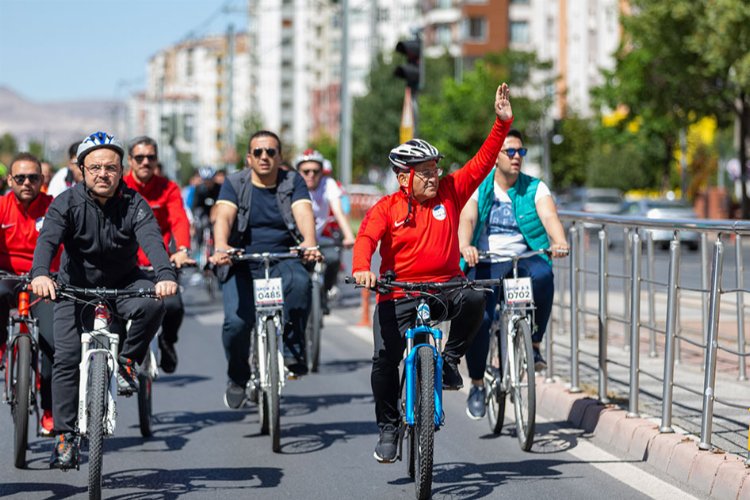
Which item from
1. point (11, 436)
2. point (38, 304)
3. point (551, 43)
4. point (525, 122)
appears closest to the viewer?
point (38, 304)

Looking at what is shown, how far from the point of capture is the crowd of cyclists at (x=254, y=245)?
7.72 m

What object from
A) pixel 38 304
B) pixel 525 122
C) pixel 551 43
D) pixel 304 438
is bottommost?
pixel 304 438

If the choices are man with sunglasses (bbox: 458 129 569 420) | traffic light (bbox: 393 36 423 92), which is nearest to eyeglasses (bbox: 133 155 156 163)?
man with sunglasses (bbox: 458 129 569 420)

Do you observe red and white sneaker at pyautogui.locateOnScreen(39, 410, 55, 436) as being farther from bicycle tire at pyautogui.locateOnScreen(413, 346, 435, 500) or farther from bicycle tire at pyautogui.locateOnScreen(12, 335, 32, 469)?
bicycle tire at pyautogui.locateOnScreen(413, 346, 435, 500)

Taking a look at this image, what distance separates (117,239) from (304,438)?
238cm

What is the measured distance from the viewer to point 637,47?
47.6 meters

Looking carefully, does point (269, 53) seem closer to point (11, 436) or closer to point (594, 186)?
point (594, 186)

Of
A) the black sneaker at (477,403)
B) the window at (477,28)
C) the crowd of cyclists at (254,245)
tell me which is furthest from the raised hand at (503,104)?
the window at (477,28)

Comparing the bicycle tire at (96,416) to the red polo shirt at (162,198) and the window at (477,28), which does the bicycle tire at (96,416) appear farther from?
the window at (477,28)

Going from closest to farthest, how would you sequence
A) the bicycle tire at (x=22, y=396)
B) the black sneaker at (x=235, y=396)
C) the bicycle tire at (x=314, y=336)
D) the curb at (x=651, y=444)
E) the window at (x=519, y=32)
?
the curb at (x=651, y=444), the bicycle tire at (x=22, y=396), the black sneaker at (x=235, y=396), the bicycle tire at (x=314, y=336), the window at (x=519, y=32)

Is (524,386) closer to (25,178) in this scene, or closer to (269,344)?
(269,344)

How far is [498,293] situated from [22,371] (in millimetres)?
3208

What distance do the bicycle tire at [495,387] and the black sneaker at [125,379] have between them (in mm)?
2537

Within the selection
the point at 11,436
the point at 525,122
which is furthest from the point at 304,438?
the point at 525,122
